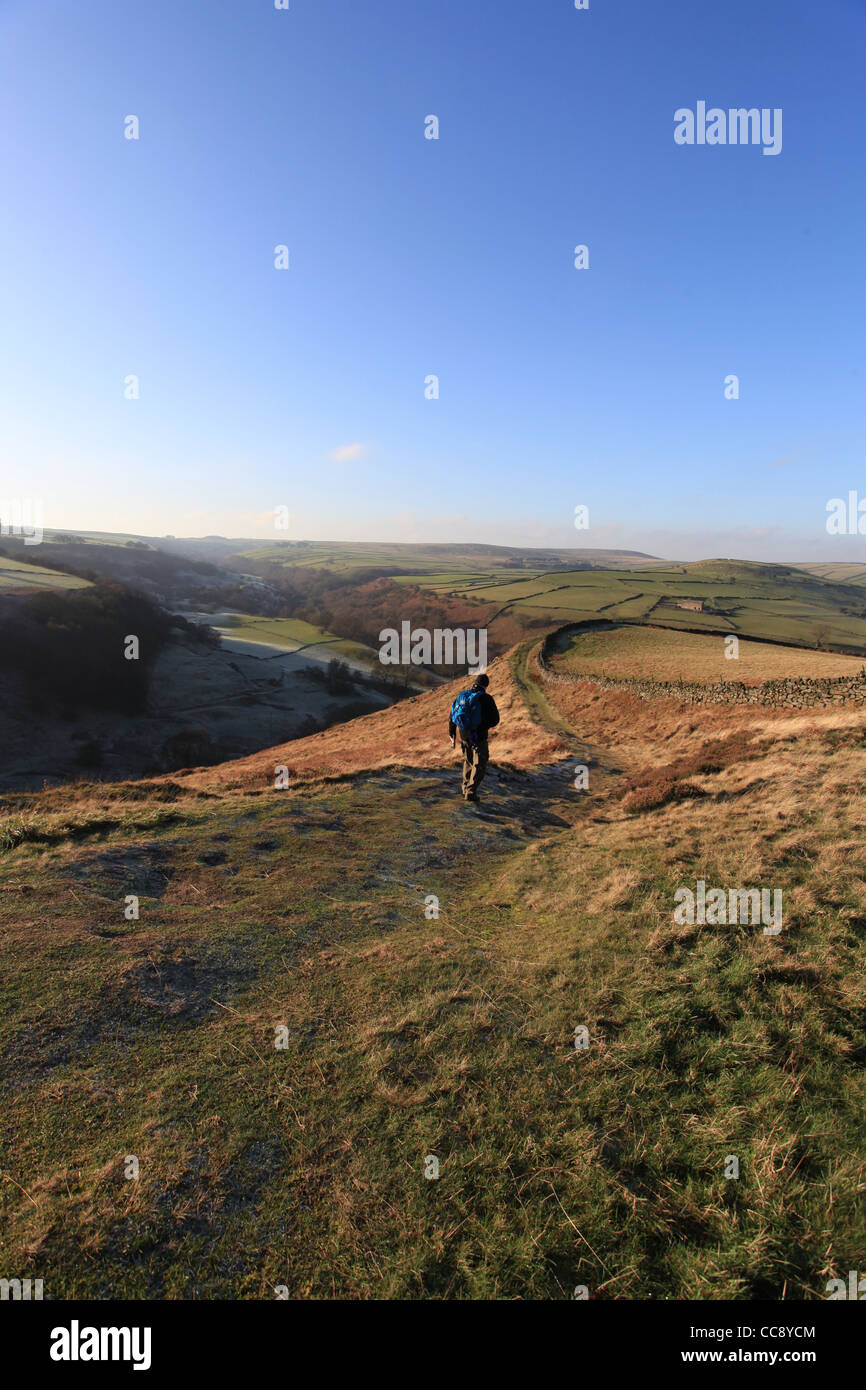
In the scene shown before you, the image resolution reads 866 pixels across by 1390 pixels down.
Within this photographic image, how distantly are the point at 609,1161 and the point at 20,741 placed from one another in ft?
184

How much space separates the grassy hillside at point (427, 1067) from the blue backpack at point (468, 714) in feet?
11.3

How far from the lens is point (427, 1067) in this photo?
5.35 m

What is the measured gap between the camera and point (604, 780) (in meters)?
19.5

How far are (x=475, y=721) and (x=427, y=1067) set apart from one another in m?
8.67

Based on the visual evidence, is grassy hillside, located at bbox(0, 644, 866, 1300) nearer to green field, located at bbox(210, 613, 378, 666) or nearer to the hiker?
the hiker

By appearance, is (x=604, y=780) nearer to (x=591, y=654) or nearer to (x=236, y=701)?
(x=591, y=654)

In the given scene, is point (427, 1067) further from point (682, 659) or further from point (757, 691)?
point (682, 659)

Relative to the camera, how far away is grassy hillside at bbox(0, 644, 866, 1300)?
3775 mm

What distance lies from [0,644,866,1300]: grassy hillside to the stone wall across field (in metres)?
15.1

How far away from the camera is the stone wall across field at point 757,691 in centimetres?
2294

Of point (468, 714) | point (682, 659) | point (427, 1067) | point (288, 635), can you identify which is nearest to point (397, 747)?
point (468, 714)

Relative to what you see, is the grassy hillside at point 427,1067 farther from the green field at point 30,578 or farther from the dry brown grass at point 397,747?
the green field at point 30,578

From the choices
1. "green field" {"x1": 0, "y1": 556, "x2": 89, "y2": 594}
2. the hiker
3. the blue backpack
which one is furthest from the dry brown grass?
"green field" {"x1": 0, "y1": 556, "x2": 89, "y2": 594}

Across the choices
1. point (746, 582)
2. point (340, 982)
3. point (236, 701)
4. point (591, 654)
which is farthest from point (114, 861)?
point (746, 582)
